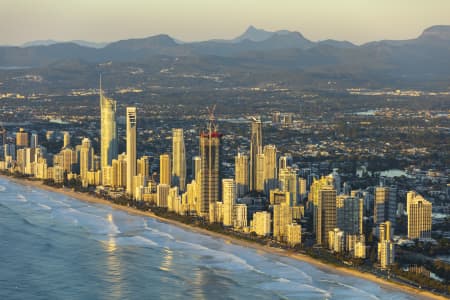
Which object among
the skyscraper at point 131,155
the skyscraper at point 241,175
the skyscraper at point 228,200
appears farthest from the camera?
the skyscraper at point 131,155

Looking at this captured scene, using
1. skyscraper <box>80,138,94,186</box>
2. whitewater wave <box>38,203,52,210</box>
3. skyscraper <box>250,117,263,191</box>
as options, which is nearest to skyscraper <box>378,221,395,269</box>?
skyscraper <box>250,117,263,191</box>

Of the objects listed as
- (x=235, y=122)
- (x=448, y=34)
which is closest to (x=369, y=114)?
(x=235, y=122)

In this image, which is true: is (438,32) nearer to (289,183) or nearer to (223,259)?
(289,183)

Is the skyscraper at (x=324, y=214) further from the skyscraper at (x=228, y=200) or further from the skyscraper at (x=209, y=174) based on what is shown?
the skyscraper at (x=209, y=174)

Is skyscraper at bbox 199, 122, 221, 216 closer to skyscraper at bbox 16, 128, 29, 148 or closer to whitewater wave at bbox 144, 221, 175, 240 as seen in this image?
whitewater wave at bbox 144, 221, 175, 240

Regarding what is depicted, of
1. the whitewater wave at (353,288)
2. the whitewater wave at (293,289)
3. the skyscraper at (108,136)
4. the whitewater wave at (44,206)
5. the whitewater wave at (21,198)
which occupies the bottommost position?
the whitewater wave at (353,288)

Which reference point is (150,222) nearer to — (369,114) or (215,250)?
(215,250)

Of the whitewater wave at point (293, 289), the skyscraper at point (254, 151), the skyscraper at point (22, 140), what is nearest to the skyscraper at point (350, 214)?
the whitewater wave at point (293, 289)

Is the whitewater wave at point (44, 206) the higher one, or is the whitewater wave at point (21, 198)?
the whitewater wave at point (21, 198)
